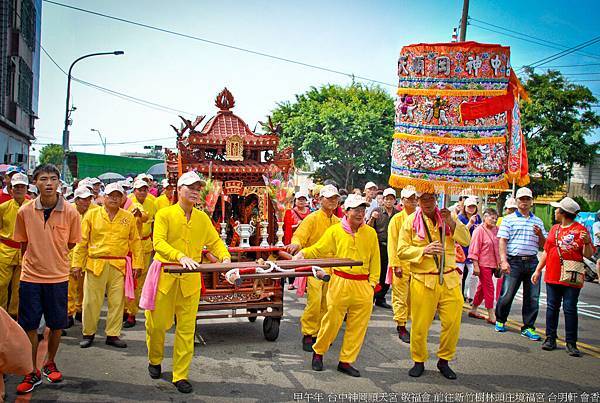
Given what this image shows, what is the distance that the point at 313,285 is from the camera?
23.0 ft

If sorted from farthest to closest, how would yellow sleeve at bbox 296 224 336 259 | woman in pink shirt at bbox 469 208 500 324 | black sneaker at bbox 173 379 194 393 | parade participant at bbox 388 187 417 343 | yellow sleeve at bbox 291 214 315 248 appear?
woman in pink shirt at bbox 469 208 500 324 < parade participant at bbox 388 187 417 343 < yellow sleeve at bbox 291 214 315 248 < yellow sleeve at bbox 296 224 336 259 < black sneaker at bbox 173 379 194 393

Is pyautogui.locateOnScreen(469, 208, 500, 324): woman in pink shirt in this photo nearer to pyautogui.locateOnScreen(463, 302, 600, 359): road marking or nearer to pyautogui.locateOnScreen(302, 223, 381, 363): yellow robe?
pyautogui.locateOnScreen(463, 302, 600, 359): road marking

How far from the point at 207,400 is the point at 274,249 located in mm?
2472

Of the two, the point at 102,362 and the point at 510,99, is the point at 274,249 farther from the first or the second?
the point at 510,99

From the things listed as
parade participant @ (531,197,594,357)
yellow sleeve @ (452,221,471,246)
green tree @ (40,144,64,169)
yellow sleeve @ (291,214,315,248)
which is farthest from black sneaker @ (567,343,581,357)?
green tree @ (40,144,64,169)

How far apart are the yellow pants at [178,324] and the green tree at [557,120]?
2109cm

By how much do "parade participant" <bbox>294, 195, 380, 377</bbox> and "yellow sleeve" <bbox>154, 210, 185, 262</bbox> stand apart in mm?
1458

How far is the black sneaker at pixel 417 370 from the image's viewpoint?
235 inches

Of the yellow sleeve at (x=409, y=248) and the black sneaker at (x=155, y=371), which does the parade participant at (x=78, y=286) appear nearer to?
the black sneaker at (x=155, y=371)

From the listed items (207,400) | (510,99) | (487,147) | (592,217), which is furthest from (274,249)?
(592,217)

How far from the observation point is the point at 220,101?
29.2ft

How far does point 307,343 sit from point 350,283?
138 cm

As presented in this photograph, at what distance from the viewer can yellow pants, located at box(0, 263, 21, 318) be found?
680 centimetres

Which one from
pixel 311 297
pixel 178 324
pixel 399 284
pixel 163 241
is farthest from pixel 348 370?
pixel 163 241
